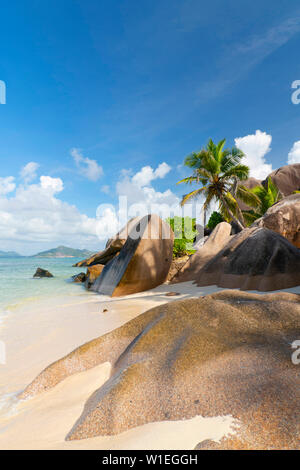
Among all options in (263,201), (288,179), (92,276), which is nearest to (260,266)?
(92,276)

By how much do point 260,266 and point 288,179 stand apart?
31.3 meters

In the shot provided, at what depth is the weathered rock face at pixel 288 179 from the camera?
1176 inches

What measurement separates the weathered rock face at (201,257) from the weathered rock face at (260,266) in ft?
3.29

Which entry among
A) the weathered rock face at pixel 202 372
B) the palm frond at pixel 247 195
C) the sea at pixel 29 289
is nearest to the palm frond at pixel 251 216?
the palm frond at pixel 247 195

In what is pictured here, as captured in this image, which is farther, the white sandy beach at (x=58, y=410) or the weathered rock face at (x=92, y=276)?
the weathered rock face at (x=92, y=276)

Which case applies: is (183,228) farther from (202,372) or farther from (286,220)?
(202,372)

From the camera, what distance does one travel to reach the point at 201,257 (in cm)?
811

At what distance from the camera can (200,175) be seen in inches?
635

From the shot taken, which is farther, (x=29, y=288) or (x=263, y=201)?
(x=263, y=201)

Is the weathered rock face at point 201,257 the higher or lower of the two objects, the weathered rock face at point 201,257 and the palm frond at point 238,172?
the lower

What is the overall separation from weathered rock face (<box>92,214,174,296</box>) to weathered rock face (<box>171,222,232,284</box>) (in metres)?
0.67

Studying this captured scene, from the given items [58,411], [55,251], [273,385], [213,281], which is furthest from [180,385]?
[55,251]

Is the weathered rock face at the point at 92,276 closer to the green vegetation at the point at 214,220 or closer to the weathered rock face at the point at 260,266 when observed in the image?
the weathered rock face at the point at 260,266

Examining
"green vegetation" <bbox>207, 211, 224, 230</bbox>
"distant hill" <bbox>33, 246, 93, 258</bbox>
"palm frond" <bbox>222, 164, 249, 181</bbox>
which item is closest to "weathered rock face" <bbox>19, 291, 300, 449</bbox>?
"palm frond" <bbox>222, 164, 249, 181</bbox>
